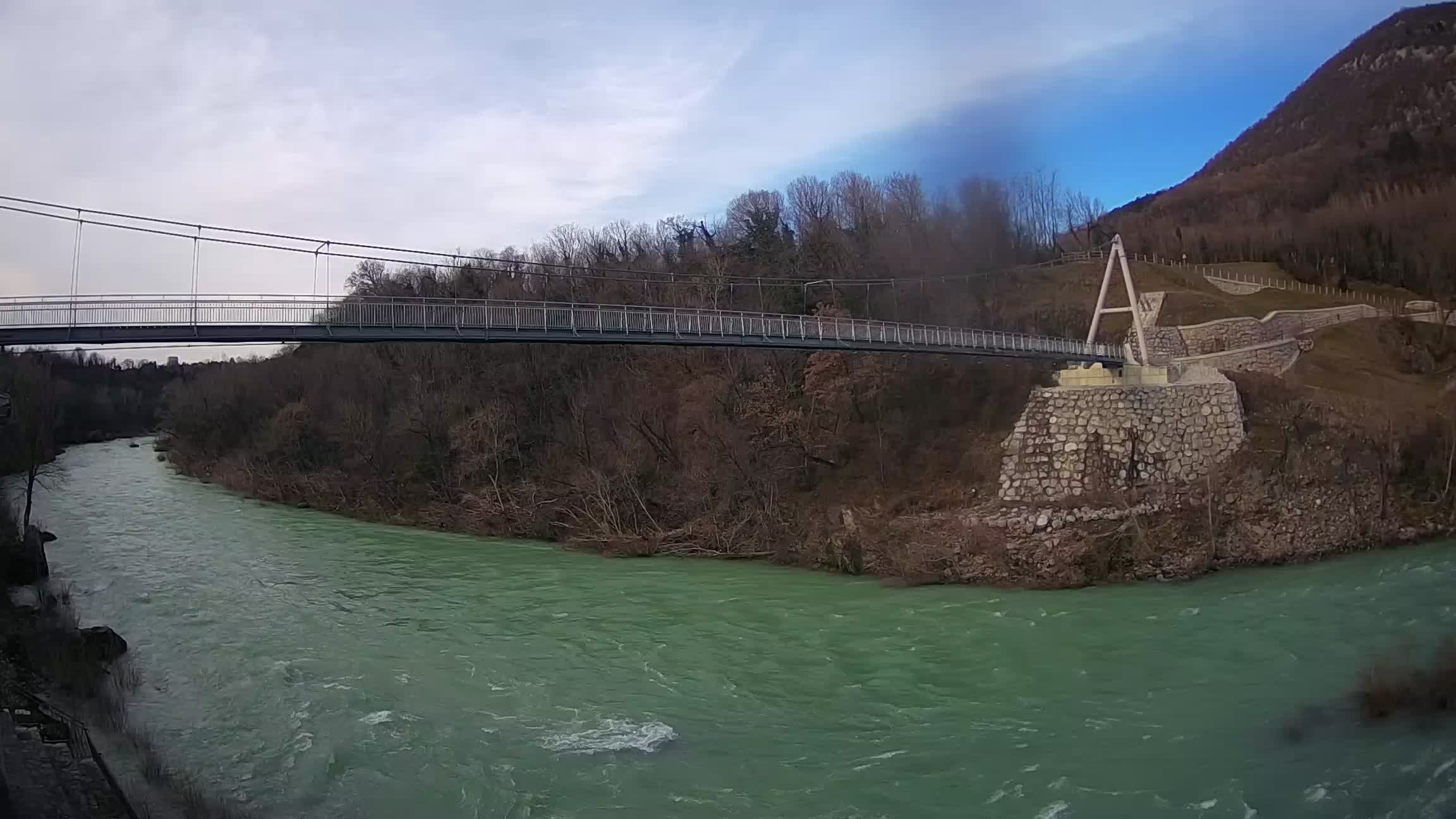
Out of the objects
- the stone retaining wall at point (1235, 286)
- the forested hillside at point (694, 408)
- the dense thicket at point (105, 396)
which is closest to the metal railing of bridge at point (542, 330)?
the forested hillside at point (694, 408)

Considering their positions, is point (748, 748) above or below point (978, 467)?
below

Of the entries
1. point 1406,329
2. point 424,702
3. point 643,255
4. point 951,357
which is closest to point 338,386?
point 643,255

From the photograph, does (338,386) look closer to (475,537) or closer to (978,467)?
(475,537)

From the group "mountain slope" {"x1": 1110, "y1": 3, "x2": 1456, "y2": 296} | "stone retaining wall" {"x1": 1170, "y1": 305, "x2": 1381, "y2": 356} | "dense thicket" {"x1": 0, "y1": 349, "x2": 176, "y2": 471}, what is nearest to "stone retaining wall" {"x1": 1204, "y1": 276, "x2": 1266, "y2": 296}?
"mountain slope" {"x1": 1110, "y1": 3, "x2": 1456, "y2": 296}

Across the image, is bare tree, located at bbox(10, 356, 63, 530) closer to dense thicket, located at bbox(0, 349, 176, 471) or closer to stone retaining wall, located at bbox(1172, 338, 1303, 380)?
dense thicket, located at bbox(0, 349, 176, 471)

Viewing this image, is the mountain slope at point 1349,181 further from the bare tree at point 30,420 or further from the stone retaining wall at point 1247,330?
the bare tree at point 30,420

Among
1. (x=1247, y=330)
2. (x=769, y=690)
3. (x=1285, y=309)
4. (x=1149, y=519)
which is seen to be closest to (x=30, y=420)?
(x=769, y=690)

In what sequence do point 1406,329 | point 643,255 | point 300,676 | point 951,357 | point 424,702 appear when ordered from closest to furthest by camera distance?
point 424,702 → point 300,676 → point 951,357 → point 1406,329 → point 643,255
